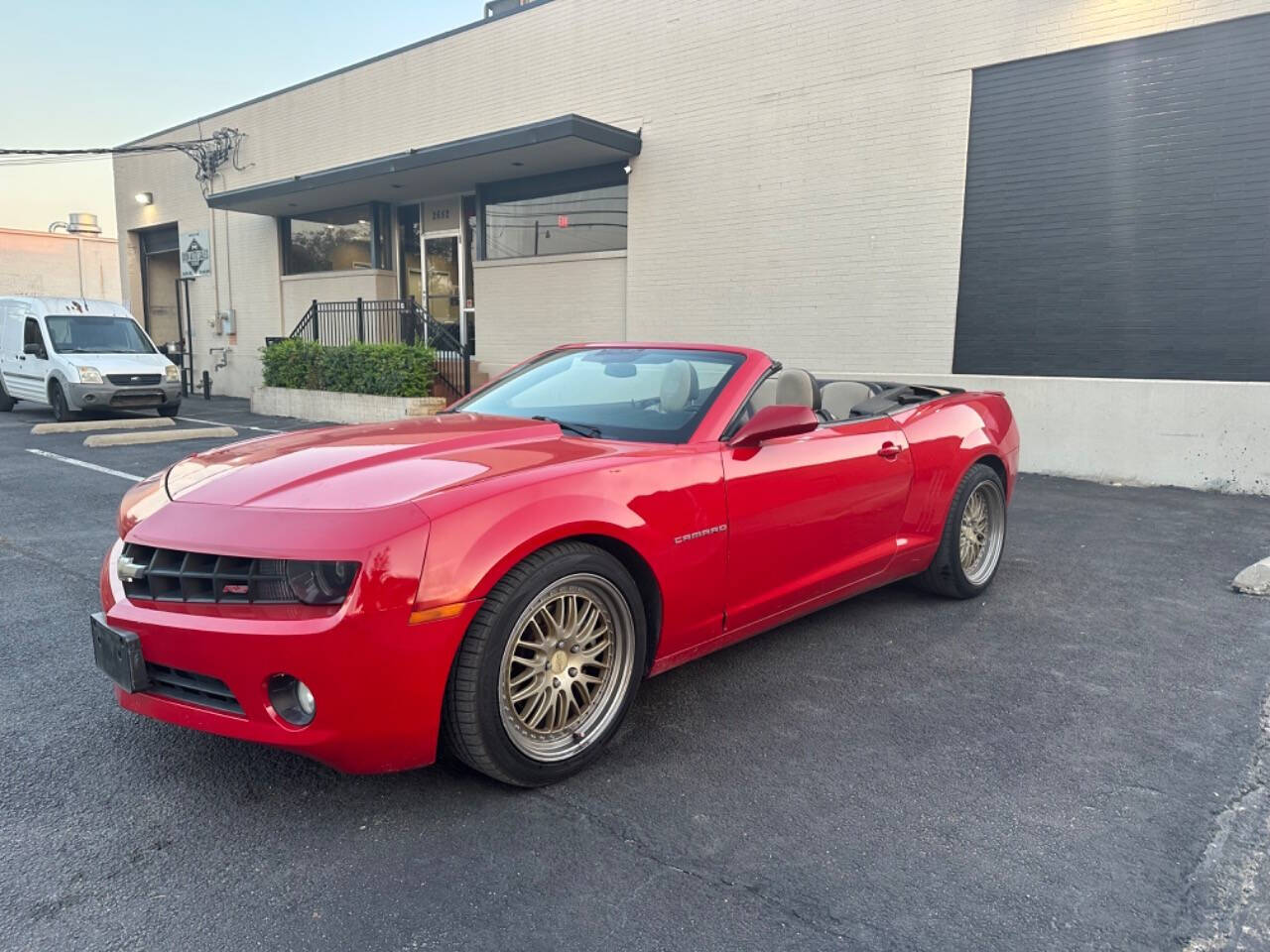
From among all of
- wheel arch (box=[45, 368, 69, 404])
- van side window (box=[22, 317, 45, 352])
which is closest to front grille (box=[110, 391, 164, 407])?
wheel arch (box=[45, 368, 69, 404])

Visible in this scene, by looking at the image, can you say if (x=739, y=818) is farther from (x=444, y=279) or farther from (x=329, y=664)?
(x=444, y=279)

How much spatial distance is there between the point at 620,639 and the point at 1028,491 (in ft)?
21.9

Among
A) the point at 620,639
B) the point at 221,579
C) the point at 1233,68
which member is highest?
the point at 1233,68

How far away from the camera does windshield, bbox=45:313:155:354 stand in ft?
44.9

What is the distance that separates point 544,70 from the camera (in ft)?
43.9

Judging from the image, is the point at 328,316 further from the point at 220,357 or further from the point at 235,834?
the point at 235,834

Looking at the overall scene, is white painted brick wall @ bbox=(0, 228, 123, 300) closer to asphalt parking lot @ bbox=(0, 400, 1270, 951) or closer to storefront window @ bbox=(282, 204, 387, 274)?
storefront window @ bbox=(282, 204, 387, 274)

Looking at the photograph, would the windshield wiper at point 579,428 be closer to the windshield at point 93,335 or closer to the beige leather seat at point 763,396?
the beige leather seat at point 763,396

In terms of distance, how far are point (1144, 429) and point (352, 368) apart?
10781mm

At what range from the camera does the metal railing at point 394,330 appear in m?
14.1

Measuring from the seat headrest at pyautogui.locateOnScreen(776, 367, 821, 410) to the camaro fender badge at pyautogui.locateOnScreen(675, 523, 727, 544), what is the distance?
921 mm

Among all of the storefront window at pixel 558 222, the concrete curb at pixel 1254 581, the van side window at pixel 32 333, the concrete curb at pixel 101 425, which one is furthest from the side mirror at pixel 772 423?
the van side window at pixel 32 333

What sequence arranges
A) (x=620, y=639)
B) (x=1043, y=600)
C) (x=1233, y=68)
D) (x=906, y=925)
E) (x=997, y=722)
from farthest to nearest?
(x=1233, y=68)
(x=1043, y=600)
(x=997, y=722)
(x=620, y=639)
(x=906, y=925)

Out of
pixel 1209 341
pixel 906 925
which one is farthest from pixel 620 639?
pixel 1209 341
